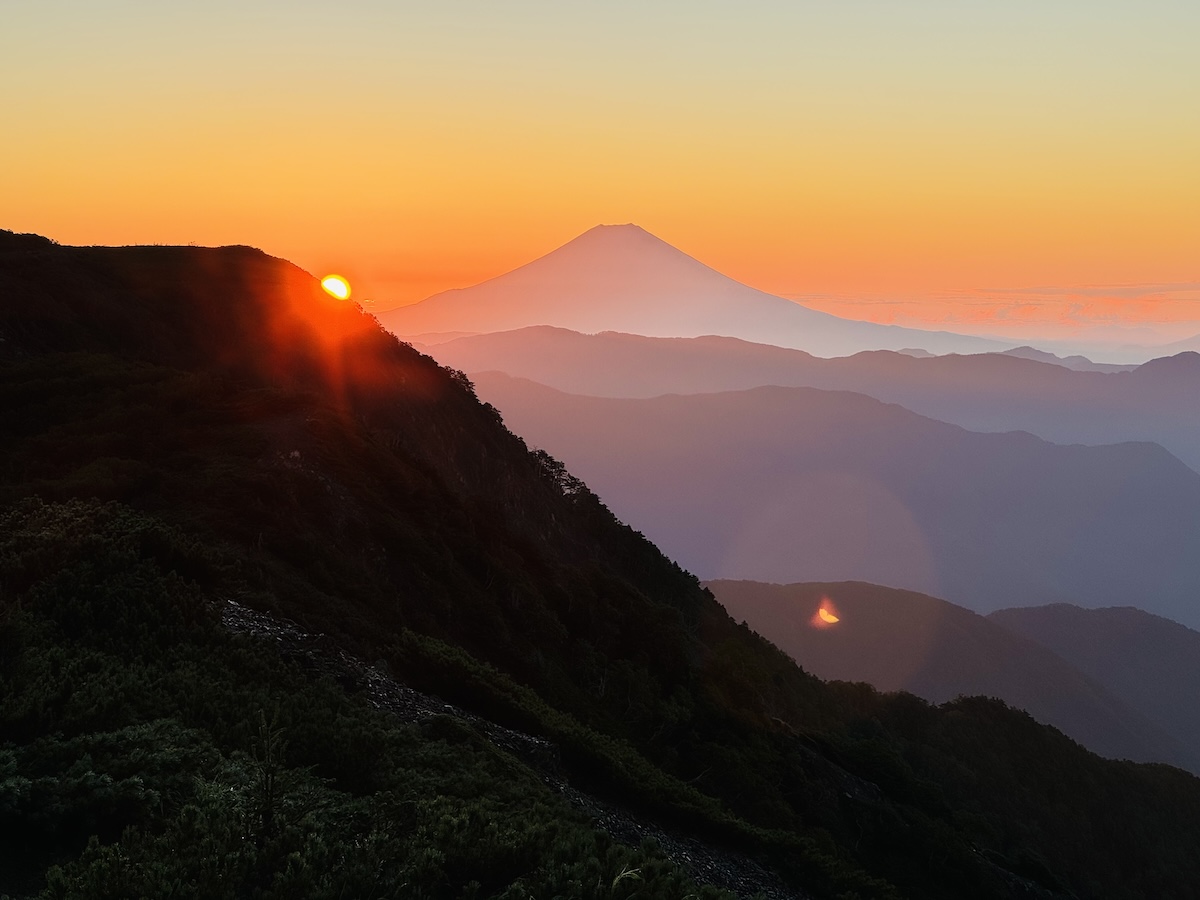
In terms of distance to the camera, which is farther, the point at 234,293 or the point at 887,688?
the point at 887,688

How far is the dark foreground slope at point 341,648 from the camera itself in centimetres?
1096

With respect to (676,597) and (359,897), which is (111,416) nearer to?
(359,897)

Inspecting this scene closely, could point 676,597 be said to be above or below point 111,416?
below

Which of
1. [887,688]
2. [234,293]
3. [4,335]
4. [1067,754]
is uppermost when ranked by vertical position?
[234,293]

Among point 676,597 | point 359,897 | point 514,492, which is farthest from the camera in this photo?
point 676,597

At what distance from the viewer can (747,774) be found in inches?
1275

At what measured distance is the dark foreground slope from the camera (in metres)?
11.0

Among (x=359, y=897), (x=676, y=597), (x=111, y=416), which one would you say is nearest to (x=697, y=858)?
(x=359, y=897)

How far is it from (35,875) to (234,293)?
204 feet

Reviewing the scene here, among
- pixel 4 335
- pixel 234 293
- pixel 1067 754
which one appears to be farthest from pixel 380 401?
pixel 1067 754

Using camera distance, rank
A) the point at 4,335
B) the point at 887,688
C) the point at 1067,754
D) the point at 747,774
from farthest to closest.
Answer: the point at 887,688 < the point at 1067,754 < the point at 4,335 < the point at 747,774

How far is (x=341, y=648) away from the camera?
20.1 m

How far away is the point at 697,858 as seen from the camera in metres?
19.0

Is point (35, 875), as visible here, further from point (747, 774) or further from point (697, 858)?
point (747, 774)
